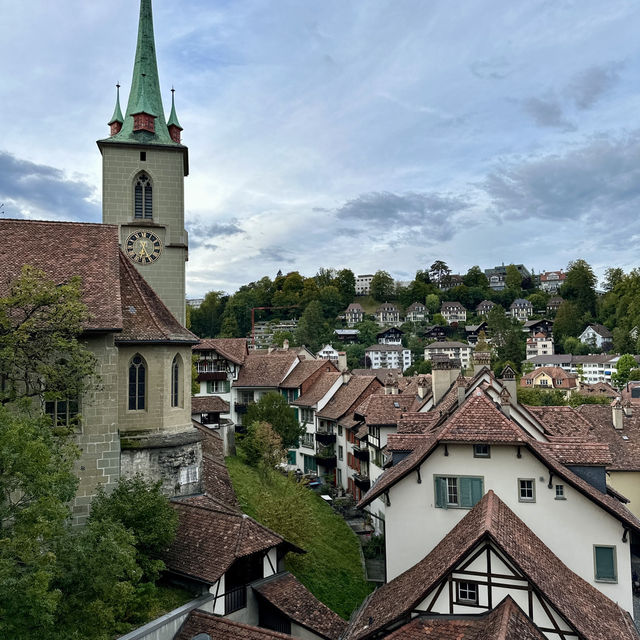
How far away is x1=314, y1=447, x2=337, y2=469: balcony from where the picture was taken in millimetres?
49406

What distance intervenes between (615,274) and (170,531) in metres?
188

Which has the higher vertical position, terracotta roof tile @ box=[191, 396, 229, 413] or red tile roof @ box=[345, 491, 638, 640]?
terracotta roof tile @ box=[191, 396, 229, 413]

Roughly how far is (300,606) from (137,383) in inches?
415

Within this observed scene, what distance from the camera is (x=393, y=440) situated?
2184 centimetres

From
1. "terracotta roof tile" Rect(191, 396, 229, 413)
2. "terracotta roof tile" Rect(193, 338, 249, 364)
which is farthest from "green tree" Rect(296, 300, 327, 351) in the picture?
"terracotta roof tile" Rect(191, 396, 229, 413)

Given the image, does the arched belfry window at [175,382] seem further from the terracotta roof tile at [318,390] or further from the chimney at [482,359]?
the terracotta roof tile at [318,390]

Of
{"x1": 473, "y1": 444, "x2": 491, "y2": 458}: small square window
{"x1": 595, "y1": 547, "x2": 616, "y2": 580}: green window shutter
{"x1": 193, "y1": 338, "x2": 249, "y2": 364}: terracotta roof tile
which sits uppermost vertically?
{"x1": 193, "y1": 338, "x2": 249, "y2": 364}: terracotta roof tile

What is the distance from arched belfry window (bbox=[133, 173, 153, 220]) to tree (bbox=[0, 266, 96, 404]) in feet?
51.6

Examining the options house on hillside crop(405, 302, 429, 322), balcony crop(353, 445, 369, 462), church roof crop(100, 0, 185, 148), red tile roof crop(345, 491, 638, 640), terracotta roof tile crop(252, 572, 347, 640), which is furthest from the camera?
house on hillside crop(405, 302, 429, 322)

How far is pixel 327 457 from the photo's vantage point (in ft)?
162

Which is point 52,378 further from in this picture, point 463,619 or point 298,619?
point 463,619

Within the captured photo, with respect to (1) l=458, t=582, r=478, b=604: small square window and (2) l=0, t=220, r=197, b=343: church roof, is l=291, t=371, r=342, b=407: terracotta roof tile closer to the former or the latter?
(2) l=0, t=220, r=197, b=343: church roof

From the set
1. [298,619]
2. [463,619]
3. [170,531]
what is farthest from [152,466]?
[463,619]

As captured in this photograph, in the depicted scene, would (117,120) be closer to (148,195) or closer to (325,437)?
(148,195)
